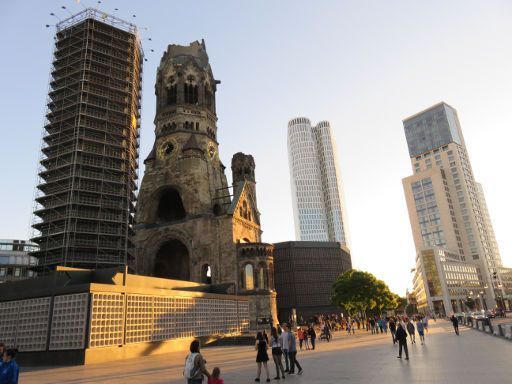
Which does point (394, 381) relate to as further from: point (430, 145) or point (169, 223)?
point (430, 145)

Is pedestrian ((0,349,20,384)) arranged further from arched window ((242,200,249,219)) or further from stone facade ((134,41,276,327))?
arched window ((242,200,249,219))

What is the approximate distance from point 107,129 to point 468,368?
47.0 meters

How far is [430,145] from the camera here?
6156 inches

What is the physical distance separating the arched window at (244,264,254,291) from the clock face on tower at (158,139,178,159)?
2080 centimetres

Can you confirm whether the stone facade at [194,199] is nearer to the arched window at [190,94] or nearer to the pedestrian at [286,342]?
the arched window at [190,94]

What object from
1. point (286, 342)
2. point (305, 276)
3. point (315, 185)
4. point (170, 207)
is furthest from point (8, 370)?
point (315, 185)

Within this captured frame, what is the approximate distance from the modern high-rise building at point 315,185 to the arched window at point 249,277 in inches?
4647

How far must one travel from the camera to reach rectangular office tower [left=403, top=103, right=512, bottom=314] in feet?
389

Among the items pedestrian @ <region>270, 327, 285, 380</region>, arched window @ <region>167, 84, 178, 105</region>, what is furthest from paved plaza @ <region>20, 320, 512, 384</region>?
arched window @ <region>167, 84, 178, 105</region>

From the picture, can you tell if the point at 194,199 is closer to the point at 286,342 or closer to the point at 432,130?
the point at 286,342

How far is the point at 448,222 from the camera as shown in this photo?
448ft

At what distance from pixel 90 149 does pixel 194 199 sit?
14.5 metres

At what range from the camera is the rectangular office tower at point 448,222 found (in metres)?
119

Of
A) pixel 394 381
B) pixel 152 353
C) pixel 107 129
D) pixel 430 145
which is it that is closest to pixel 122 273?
pixel 152 353
